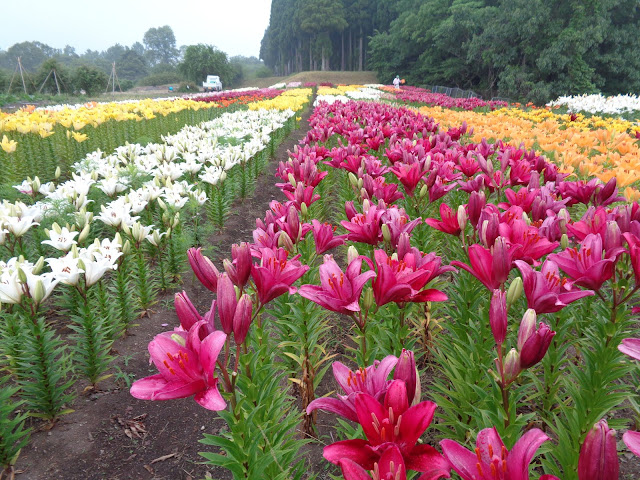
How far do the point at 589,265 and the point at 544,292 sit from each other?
303mm

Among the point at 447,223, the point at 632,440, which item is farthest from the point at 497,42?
the point at 632,440

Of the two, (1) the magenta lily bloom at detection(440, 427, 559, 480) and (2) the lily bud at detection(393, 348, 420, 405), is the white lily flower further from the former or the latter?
(1) the magenta lily bloom at detection(440, 427, 559, 480)

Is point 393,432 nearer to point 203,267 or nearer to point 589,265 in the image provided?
point 203,267

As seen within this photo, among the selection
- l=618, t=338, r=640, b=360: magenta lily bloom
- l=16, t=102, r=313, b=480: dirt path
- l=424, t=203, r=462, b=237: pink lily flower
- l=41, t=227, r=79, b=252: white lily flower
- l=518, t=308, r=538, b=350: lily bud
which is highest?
l=424, t=203, r=462, b=237: pink lily flower

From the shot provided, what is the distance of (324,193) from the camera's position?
5633 millimetres

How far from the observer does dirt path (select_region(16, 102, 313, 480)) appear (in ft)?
6.84

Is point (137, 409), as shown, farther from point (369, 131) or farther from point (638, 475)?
point (369, 131)

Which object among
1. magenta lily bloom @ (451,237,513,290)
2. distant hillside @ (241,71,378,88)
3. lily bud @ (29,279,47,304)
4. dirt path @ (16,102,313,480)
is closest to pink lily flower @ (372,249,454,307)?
magenta lily bloom @ (451,237,513,290)

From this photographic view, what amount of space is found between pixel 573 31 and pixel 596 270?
34.6 meters

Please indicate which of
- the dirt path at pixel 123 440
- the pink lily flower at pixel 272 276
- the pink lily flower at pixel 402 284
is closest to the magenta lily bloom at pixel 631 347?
the pink lily flower at pixel 402 284

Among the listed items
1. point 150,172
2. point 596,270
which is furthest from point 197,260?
point 150,172

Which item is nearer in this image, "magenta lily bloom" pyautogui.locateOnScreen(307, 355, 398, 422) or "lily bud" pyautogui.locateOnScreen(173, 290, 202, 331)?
"magenta lily bloom" pyautogui.locateOnScreen(307, 355, 398, 422)

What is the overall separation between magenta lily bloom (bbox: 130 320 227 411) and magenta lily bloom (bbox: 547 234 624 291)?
3.91 feet

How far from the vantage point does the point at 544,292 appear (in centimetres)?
130
